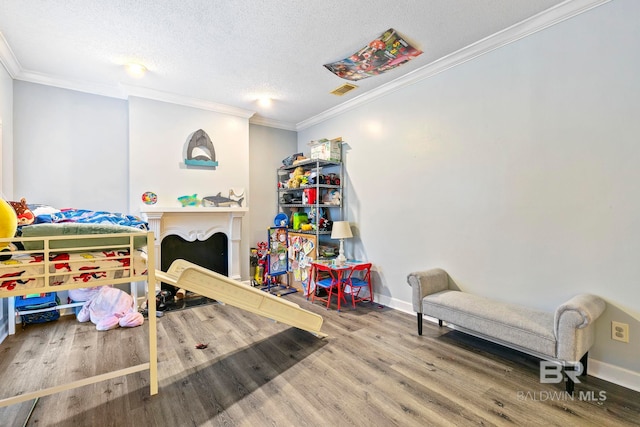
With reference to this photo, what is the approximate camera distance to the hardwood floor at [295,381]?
5.68 ft

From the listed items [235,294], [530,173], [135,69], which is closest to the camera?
[235,294]

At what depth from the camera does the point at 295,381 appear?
6.90 feet

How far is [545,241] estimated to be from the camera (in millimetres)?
2395

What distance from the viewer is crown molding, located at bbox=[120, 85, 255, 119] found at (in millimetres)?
3685

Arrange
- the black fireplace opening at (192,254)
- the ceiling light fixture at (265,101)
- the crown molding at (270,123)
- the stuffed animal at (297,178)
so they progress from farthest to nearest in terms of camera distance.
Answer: the crown molding at (270,123) → the stuffed animal at (297,178) → the ceiling light fixture at (265,101) → the black fireplace opening at (192,254)

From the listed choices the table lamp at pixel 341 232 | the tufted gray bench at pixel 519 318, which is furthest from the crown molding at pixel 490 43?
the tufted gray bench at pixel 519 318

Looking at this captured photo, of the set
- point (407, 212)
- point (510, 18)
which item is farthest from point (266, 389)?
point (510, 18)

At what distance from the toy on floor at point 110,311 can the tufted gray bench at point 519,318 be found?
2991 mm

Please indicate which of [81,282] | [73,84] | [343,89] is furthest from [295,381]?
[73,84]

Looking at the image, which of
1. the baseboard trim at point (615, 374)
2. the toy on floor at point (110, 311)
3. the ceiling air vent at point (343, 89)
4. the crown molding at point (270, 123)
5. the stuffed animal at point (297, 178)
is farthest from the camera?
the crown molding at point (270, 123)

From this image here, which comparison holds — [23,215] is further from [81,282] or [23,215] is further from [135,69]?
[135,69]

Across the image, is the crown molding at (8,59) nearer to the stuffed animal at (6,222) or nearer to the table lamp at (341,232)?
the stuffed animal at (6,222)

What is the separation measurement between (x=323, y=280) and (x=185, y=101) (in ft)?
10.3

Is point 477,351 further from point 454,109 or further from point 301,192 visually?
point 301,192
